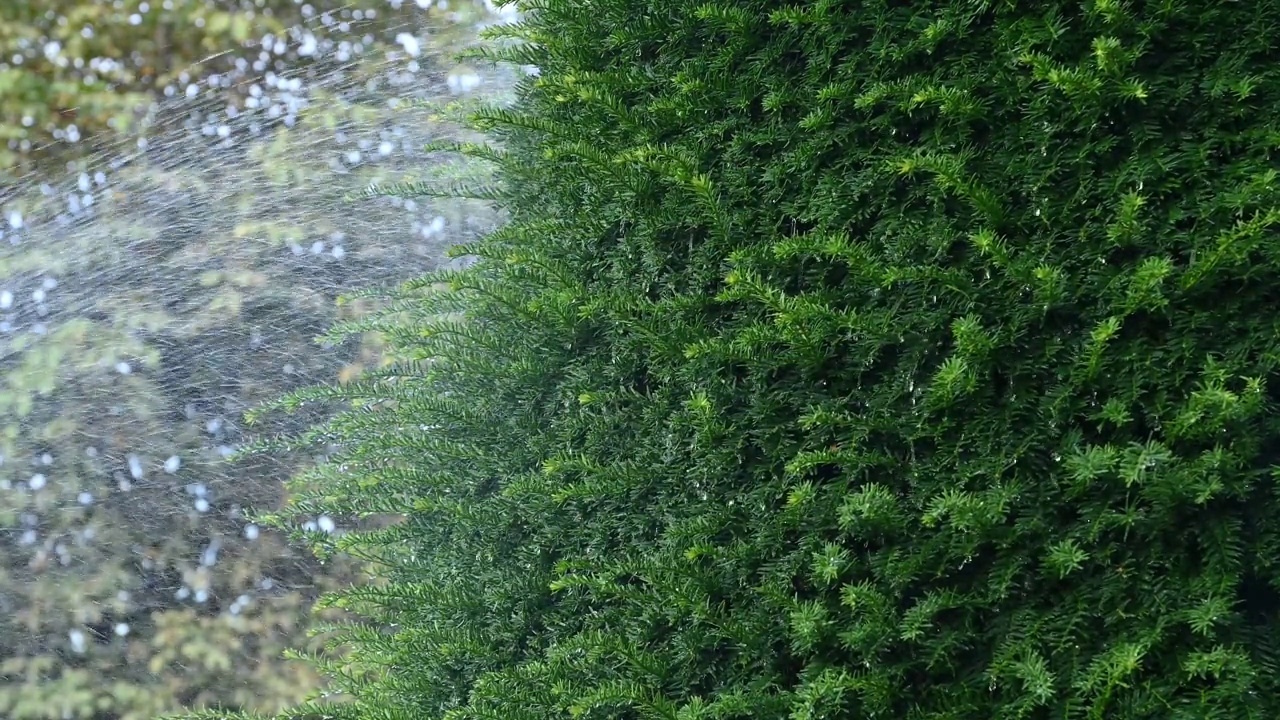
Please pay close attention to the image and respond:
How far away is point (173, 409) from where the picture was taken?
4707mm

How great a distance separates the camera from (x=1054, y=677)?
1254mm

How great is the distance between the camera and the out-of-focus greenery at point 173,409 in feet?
14.9

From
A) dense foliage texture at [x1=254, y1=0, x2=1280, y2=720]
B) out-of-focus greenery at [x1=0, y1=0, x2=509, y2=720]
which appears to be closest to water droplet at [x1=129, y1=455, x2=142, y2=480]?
out-of-focus greenery at [x1=0, y1=0, x2=509, y2=720]

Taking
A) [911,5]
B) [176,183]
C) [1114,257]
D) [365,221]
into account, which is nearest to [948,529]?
[1114,257]

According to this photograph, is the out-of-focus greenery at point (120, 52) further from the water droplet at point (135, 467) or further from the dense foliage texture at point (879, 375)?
the dense foliage texture at point (879, 375)

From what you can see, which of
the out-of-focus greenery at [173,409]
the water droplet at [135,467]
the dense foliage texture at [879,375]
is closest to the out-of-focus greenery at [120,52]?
the out-of-focus greenery at [173,409]

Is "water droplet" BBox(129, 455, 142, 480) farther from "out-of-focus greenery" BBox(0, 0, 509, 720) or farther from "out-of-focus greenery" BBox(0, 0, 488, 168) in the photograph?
"out-of-focus greenery" BBox(0, 0, 488, 168)

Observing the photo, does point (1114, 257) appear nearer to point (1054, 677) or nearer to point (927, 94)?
point (927, 94)

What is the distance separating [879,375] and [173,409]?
4.08 metres

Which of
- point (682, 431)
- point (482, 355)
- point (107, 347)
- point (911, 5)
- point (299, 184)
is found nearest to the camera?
point (911, 5)

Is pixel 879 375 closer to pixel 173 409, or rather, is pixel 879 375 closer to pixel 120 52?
pixel 173 409

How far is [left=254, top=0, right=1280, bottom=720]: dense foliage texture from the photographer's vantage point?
1222 mm

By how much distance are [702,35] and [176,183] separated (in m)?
4.14

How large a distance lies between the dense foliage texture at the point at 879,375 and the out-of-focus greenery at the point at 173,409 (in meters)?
2.92
